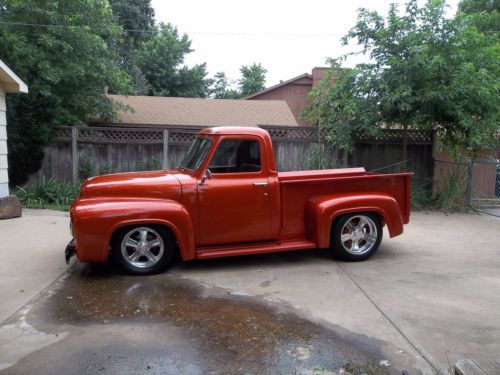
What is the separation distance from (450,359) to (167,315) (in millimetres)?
2523

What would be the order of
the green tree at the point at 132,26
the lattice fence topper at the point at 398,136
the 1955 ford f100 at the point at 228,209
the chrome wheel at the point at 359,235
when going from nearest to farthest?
the 1955 ford f100 at the point at 228,209 → the chrome wheel at the point at 359,235 → the lattice fence topper at the point at 398,136 → the green tree at the point at 132,26

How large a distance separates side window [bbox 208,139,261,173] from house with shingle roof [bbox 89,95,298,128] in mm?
11617

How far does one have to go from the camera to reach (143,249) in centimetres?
561

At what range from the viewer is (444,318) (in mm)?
4445

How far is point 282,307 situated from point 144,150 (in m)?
8.28

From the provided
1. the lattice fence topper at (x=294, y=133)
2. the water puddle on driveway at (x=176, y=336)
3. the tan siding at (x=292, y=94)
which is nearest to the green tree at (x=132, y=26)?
the tan siding at (x=292, y=94)

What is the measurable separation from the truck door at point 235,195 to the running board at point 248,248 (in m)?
0.08

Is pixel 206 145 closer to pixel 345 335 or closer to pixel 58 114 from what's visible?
pixel 345 335

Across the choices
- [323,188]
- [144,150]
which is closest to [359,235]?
[323,188]

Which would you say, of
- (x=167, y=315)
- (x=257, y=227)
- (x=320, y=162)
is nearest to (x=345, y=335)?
(x=167, y=315)

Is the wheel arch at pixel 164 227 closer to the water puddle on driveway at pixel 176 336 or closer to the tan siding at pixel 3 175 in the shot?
the water puddle on driveway at pixel 176 336

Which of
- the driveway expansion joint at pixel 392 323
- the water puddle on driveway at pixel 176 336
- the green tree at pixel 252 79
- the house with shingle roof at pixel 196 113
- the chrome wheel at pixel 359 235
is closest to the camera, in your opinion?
the water puddle on driveway at pixel 176 336

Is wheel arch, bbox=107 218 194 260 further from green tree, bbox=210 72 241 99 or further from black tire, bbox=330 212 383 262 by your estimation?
green tree, bbox=210 72 241 99

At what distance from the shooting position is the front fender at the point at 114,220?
17.3 ft
